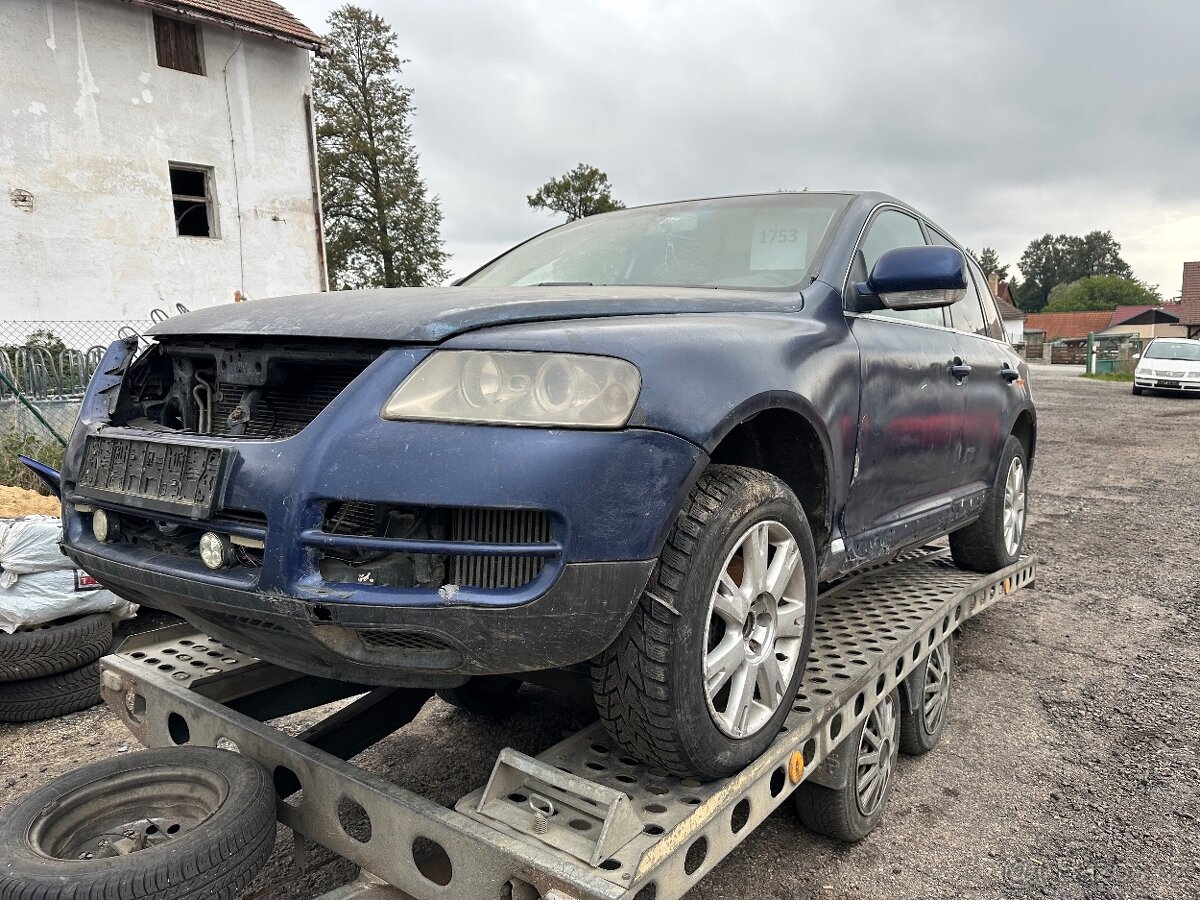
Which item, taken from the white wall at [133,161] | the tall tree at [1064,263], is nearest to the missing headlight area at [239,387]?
the white wall at [133,161]

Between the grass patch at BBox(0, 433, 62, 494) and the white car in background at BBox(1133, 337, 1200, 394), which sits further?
the white car in background at BBox(1133, 337, 1200, 394)

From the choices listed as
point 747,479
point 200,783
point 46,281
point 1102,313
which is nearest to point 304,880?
point 200,783

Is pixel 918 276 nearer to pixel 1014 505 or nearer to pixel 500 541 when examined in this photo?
pixel 500 541

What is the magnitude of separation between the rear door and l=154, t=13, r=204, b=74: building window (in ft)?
49.4

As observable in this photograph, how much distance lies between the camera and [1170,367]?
1997cm

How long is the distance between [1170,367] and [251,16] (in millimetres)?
21089

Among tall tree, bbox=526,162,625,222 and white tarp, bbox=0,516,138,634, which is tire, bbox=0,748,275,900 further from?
tall tree, bbox=526,162,625,222

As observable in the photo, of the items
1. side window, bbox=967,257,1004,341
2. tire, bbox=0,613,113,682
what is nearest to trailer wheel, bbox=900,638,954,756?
side window, bbox=967,257,1004,341

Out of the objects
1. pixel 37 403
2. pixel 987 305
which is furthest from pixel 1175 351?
pixel 37 403

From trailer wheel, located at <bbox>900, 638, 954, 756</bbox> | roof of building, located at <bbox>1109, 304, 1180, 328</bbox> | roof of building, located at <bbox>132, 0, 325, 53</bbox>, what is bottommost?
trailer wheel, located at <bbox>900, 638, 954, 756</bbox>

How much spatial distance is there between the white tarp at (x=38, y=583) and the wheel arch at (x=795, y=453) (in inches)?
111

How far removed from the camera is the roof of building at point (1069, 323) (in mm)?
83188

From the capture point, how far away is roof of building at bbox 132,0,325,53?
46.1 feet

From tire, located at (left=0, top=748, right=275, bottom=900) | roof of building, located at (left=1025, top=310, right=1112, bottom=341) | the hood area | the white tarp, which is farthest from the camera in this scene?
roof of building, located at (left=1025, top=310, right=1112, bottom=341)
